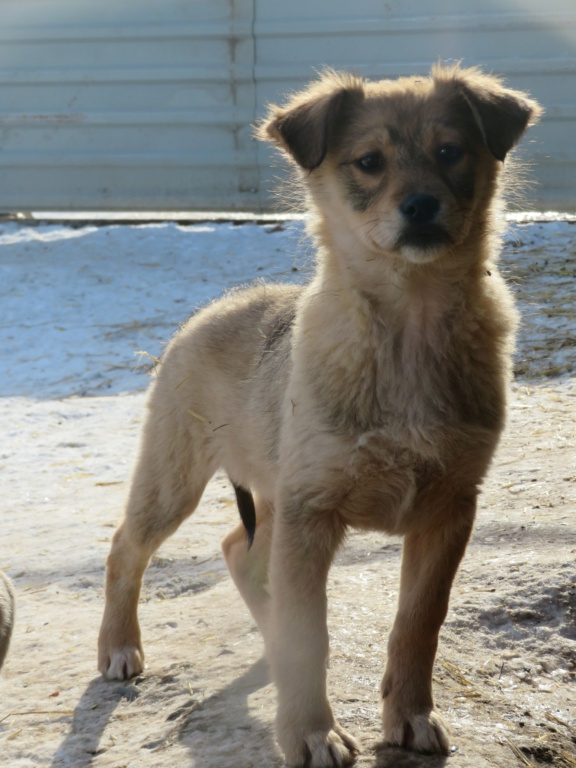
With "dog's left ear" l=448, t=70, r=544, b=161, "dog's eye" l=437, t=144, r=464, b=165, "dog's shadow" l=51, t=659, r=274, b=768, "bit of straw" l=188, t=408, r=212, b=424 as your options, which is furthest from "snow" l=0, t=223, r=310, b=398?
"dog's eye" l=437, t=144, r=464, b=165

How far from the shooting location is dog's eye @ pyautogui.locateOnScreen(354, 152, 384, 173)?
3.18 m

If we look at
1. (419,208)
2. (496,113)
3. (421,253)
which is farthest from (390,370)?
(496,113)

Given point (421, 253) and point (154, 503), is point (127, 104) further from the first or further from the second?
point (421, 253)

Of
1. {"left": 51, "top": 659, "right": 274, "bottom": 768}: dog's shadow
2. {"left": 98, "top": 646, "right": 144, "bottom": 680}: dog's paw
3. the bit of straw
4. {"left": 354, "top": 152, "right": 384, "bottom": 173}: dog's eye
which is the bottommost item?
{"left": 98, "top": 646, "right": 144, "bottom": 680}: dog's paw

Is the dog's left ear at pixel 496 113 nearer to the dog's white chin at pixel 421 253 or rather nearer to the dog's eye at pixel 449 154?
the dog's eye at pixel 449 154

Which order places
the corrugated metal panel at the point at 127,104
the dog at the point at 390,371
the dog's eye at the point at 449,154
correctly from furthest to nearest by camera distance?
the corrugated metal panel at the point at 127,104 < the dog's eye at the point at 449,154 < the dog at the point at 390,371

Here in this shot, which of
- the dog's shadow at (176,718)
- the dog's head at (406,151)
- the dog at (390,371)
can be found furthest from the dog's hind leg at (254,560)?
the dog's head at (406,151)

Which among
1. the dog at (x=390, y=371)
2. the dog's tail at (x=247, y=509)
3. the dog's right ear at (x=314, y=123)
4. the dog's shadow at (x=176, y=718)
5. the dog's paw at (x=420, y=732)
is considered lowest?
the dog's shadow at (x=176, y=718)

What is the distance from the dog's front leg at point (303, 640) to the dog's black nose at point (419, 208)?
0.98 metres

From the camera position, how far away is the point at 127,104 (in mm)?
11828

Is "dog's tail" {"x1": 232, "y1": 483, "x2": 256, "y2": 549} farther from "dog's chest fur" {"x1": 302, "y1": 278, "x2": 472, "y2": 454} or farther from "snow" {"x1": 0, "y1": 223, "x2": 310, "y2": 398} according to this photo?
"snow" {"x1": 0, "y1": 223, "x2": 310, "y2": 398}

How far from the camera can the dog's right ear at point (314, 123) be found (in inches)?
129

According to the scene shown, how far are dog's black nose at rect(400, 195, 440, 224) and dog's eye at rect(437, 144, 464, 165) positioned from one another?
25 cm

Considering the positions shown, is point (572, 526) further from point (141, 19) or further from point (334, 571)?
point (141, 19)
